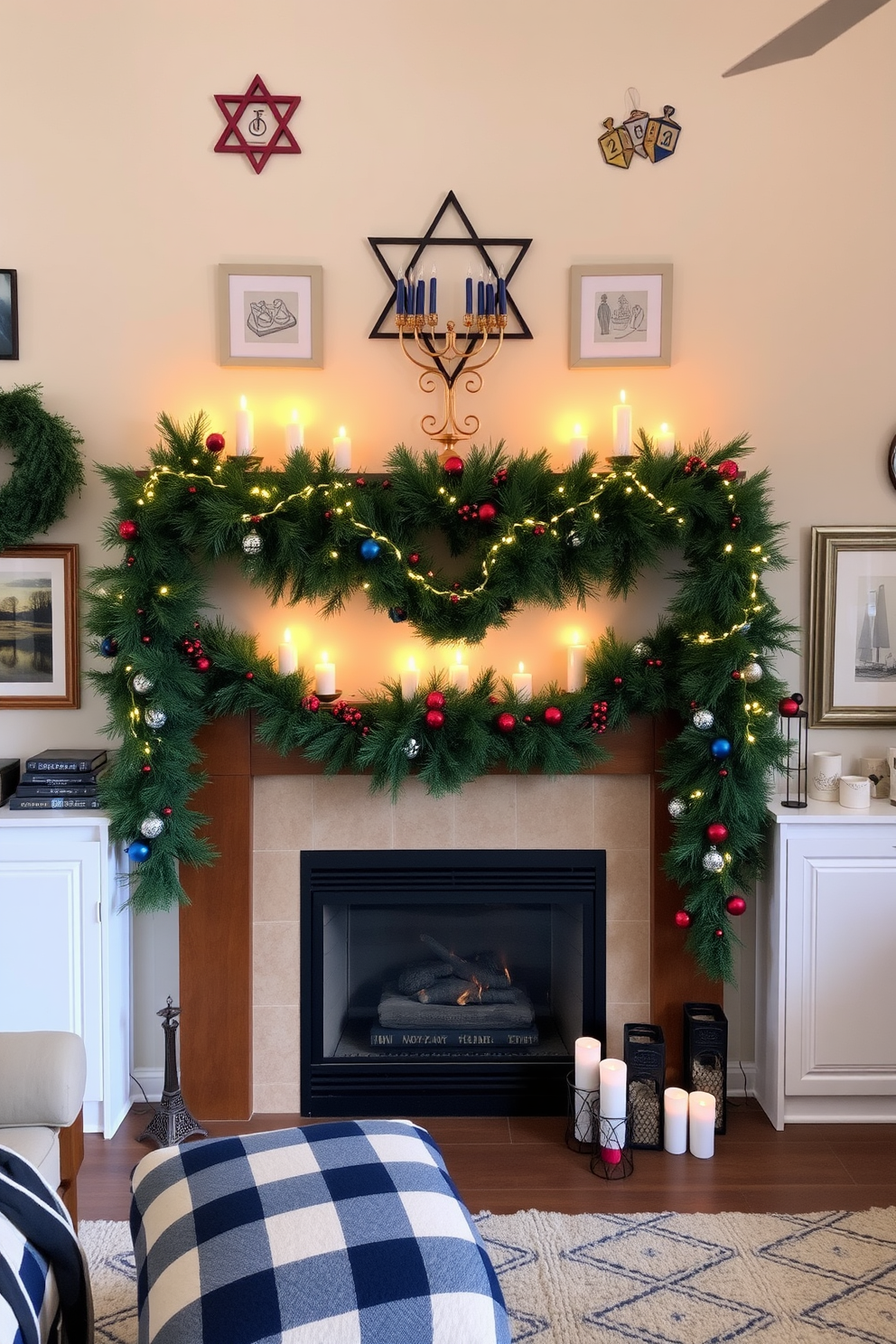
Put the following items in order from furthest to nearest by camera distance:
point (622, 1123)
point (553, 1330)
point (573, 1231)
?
point (622, 1123) → point (573, 1231) → point (553, 1330)

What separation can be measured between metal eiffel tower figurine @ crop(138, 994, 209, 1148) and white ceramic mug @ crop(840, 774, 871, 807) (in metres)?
1.91

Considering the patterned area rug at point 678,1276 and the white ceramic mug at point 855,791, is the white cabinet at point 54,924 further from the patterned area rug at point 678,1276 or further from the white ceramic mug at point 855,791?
the white ceramic mug at point 855,791

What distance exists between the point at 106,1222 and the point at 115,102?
288cm

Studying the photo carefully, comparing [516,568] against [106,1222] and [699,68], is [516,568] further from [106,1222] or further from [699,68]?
[106,1222]

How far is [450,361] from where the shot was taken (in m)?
3.04

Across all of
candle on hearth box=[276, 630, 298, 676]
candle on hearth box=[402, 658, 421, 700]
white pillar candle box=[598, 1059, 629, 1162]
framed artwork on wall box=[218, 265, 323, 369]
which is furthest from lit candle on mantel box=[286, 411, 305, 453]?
white pillar candle box=[598, 1059, 629, 1162]

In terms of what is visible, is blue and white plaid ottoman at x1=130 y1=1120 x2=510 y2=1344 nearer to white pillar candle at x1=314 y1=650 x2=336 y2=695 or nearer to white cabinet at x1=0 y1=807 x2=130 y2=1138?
white cabinet at x1=0 y1=807 x2=130 y2=1138

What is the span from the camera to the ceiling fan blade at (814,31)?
1401 millimetres

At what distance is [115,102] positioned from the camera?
2.98 m

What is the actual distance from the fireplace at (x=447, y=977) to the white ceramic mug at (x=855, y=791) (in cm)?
69

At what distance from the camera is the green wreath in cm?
293

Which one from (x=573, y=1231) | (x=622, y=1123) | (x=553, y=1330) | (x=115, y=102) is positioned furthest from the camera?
(x=115, y=102)

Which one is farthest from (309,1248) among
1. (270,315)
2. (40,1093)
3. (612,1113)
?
(270,315)

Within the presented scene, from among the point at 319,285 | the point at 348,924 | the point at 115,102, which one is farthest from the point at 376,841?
the point at 115,102
